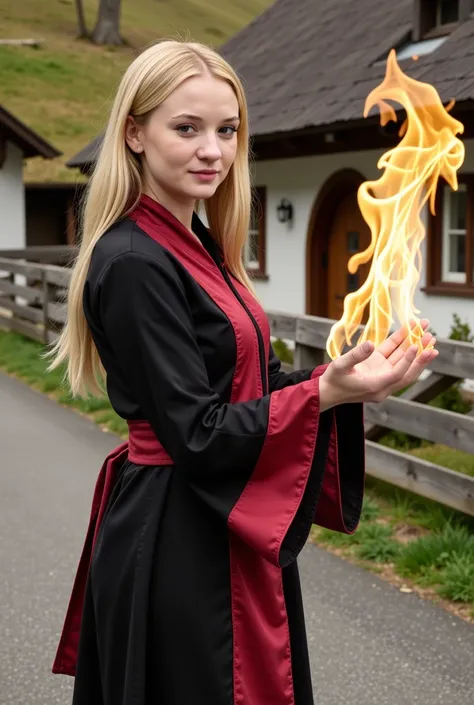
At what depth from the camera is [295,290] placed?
13602mm

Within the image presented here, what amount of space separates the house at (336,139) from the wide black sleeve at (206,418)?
754 centimetres

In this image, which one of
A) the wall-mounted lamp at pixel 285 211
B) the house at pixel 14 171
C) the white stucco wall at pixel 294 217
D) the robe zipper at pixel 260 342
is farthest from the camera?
the house at pixel 14 171

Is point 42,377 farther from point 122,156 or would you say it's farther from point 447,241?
point 122,156

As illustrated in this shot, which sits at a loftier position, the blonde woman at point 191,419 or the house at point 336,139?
the house at point 336,139

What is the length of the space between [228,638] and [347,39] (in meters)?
12.1

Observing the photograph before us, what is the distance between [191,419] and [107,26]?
59645mm

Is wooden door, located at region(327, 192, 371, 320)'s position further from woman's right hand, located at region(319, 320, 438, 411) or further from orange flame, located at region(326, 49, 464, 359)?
woman's right hand, located at region(319, 320, 438, 411)

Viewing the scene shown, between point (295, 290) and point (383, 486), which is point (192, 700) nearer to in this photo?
point (383, 486)

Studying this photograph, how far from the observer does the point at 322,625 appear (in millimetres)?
4551

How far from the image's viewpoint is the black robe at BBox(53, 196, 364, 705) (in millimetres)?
1943

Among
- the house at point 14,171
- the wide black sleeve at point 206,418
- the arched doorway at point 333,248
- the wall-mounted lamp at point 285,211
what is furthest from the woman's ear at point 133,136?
the house at point 14,171

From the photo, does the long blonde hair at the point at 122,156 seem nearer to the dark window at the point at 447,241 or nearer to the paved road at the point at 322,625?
the paved road at the point at 322,625

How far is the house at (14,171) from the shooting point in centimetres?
2172

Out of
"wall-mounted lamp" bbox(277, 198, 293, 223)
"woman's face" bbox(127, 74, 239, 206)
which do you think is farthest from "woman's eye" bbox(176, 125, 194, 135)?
"wall-mounted lamp" bbox(277, 198, 293, 223)
